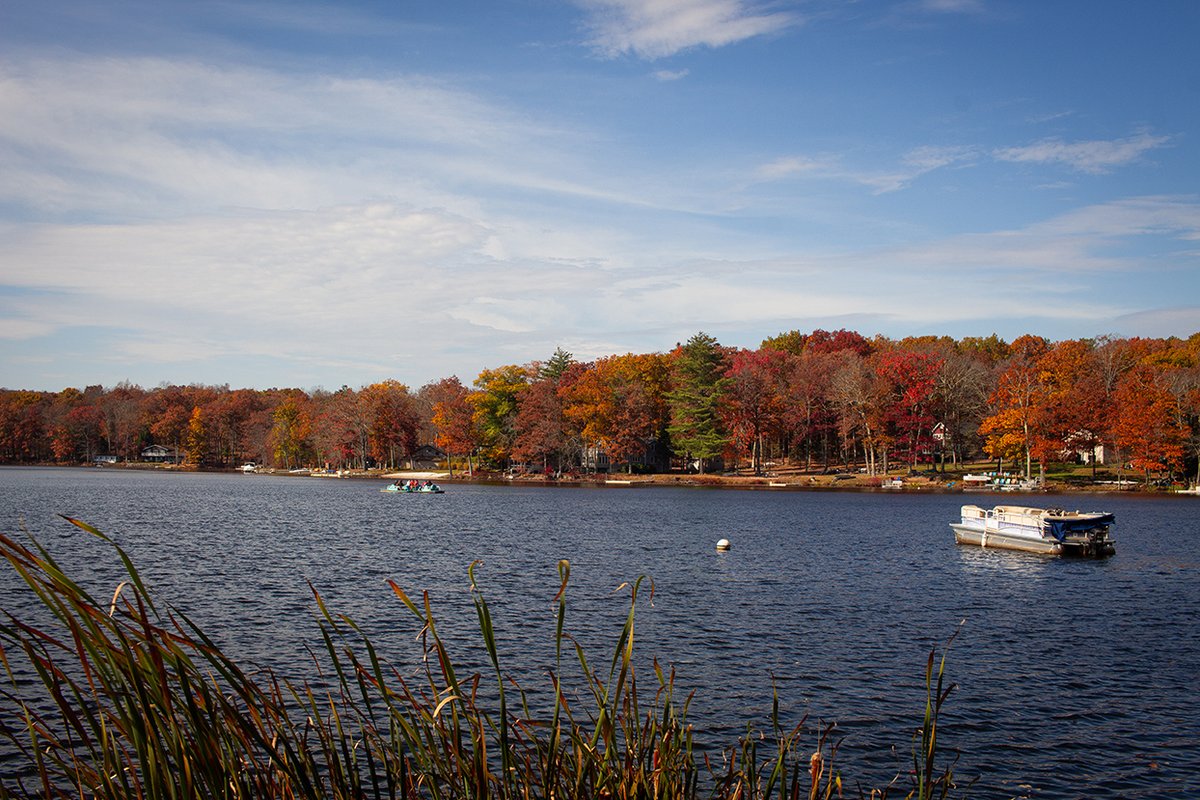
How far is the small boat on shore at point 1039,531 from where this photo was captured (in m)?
44.2

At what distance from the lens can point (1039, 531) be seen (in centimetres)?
4541

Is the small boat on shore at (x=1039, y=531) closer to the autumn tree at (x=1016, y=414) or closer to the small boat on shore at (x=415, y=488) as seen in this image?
the autumn tree at (x=1016, y=414)

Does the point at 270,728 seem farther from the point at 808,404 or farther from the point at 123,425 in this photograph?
the point at 123,425

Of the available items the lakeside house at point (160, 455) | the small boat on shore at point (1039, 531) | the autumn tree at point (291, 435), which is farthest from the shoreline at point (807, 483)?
the lakeside house at point (160, 455)

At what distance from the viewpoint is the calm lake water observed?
57.4ft

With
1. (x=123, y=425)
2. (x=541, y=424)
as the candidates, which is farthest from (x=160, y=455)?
(x=541, y=424)

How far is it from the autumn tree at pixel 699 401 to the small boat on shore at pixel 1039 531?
55.8 meters

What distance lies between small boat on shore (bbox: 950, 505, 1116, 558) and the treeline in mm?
49151

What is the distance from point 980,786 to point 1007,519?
3604 cm

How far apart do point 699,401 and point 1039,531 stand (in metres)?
62.6

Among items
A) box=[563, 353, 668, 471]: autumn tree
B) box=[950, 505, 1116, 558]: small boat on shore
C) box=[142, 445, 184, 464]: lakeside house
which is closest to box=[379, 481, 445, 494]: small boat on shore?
box=[563, 353, 668, 471]: autumn tree

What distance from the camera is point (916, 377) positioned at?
323 ft

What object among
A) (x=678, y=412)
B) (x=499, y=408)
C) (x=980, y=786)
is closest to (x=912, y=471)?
(x=678, y=412)

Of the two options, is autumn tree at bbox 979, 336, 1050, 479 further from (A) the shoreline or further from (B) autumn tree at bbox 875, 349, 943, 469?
(B) autumn tree at bbox 875, 349, 943, 469
